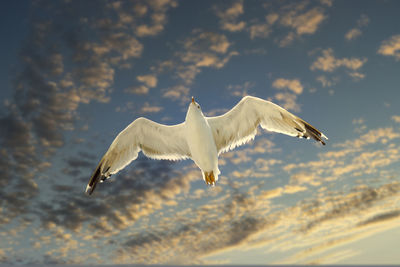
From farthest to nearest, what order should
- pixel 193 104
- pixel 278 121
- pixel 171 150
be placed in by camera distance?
1. pixel 171 150
2. pixel 278 121
3. pixel 193 104

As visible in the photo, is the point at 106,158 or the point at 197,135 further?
the point at 106,158

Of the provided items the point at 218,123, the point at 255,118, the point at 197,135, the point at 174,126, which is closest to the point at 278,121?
the point at 255,118

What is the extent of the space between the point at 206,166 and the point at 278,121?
393 centimetres

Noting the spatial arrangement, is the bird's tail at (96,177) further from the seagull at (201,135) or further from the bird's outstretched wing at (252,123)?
the bird's outstretched wing at (252,123)

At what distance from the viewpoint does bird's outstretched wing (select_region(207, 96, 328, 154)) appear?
1324 centimetres

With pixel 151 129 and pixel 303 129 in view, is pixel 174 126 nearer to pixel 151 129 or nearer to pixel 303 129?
pixel 151 129

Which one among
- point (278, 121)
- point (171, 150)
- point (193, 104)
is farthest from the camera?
point (171, 150)

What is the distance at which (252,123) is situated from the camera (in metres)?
13.8

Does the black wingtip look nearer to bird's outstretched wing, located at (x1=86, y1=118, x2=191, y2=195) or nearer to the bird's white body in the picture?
bird's outstretched wing, located at (x1=86, y1=118, x2=191, y2=195)

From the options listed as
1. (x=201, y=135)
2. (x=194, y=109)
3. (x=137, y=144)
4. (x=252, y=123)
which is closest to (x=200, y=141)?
(x=201, y=135)

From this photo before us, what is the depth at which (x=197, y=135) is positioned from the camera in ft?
41.5

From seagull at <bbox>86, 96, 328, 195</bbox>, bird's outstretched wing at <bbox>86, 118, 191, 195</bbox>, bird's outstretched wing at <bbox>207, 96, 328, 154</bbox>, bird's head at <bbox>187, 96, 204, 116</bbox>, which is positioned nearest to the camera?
A: bird's head at <bbox>187, 96, 204, 116</bbox>

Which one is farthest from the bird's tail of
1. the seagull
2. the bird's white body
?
the bird's white body

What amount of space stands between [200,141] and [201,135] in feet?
0.99
